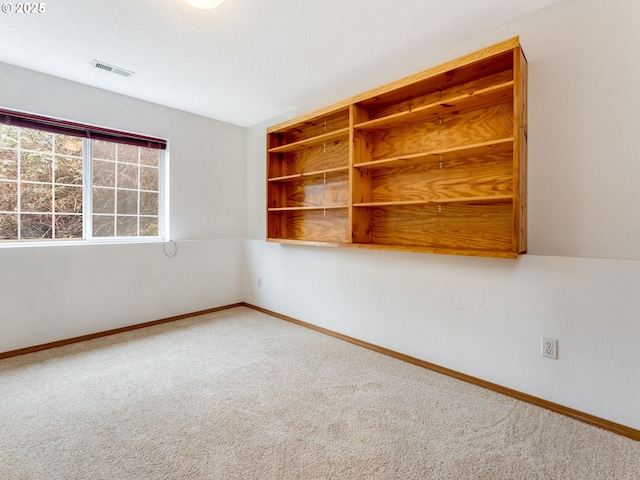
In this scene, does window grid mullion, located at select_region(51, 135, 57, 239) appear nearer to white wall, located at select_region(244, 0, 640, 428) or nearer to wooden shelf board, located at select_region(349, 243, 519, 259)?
wooden shelf board, located at select_region(349, 243, 519, 259)

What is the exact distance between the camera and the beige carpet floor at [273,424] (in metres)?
1.46

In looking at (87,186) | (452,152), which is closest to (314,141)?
(452,152)

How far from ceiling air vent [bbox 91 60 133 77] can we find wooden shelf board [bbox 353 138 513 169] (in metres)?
2.19

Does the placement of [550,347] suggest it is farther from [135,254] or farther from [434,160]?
[135,254]

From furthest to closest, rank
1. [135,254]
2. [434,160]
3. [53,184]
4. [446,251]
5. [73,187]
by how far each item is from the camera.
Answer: [135,254] → [73,187] → [53,184] → [434,160] → [446,251]

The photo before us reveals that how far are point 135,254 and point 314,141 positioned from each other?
7.27ft

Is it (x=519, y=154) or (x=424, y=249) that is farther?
(x=424, y=249)

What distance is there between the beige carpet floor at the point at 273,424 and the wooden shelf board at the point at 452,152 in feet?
5.25

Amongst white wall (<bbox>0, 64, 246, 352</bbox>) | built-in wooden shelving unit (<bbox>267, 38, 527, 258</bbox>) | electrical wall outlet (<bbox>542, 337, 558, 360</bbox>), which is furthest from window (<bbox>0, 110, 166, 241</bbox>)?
electrical wall outlet (<bbox>542, 337, 558, 360</bbox>)

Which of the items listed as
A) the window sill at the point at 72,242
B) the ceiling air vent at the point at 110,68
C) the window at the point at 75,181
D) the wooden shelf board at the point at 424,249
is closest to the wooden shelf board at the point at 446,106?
the wooden shelf board at the point at 424,249

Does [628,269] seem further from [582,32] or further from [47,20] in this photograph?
[47,20]

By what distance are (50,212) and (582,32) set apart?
438 centimetres

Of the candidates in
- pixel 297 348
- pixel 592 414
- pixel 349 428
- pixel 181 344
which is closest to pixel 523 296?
pixel 592 414

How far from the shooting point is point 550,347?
1.92 metres
